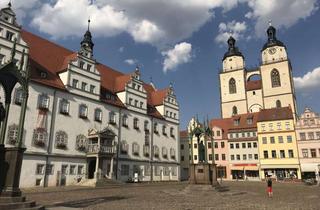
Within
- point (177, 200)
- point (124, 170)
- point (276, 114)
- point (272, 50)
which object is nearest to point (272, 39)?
point (272, 50)

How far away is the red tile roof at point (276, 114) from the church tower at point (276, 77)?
13813mm

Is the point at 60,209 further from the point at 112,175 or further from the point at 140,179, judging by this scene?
the point at 140,179

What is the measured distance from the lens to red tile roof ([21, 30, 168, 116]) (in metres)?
33.3

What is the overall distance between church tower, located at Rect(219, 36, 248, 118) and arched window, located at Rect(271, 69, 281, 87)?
7864mm

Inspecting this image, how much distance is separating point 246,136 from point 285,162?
976 cm

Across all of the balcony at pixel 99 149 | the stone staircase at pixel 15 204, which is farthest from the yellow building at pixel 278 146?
the stone staircase at pixel 15 204

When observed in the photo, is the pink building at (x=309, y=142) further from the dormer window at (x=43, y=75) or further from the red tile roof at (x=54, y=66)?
the dormer window at (x=43, y=75)

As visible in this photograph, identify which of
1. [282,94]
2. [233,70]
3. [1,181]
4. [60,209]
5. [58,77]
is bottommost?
[60,209]

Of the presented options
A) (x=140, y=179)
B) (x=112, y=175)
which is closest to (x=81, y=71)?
(x=112, y=175)

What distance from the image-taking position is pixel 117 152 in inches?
1593

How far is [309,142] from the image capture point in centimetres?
5512

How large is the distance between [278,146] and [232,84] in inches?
1225

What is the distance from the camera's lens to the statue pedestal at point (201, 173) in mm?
24672

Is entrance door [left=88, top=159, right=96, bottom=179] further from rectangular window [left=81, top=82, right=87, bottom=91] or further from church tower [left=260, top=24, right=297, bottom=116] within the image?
church tower [left=260, top=24, right=297, bottom=116]
